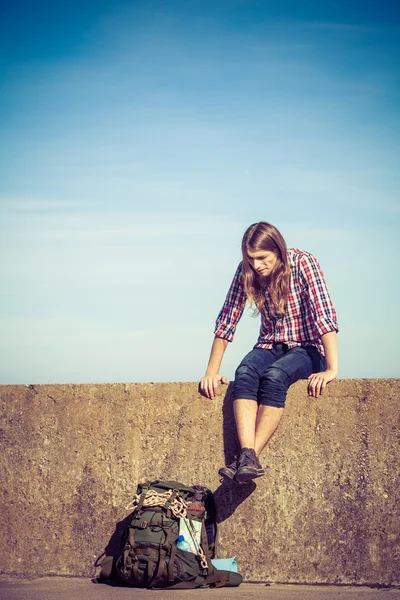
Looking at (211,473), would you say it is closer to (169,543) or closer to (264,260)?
(169,543)

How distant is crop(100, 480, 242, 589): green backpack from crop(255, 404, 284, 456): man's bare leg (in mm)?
506

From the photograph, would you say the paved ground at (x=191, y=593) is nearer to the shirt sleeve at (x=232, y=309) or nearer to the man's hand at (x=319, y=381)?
the man's hand at (x=319, y=381)

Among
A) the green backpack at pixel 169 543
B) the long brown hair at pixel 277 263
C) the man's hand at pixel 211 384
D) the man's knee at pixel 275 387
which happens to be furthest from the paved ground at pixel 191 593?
the long brown hair at pixel 277 263

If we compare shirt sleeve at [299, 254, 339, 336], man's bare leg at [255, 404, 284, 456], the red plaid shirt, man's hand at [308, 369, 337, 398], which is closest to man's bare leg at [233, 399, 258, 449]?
man's bare leg at [255, 404, 284, 456]

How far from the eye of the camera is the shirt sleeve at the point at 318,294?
5.02 m

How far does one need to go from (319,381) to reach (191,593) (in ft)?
5.28

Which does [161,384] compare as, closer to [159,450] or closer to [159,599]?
[159,450]

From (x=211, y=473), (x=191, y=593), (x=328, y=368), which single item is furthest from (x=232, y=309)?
(x=191, y=593)

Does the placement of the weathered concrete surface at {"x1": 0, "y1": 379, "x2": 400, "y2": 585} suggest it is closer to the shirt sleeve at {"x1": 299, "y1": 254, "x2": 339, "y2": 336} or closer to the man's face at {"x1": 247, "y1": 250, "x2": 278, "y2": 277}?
the shirt sleeve at {"x1": 299, "y1": 254, "x2": 339, "y2": 336}

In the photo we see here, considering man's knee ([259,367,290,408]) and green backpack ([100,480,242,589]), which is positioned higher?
man's knee ([259,367,290,408])

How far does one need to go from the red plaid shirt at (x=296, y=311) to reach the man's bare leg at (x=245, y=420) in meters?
0.58

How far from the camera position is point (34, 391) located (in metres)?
5.50

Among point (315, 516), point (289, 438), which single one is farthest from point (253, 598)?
point (289, 438)

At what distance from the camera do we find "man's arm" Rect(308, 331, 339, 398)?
4.97 m
